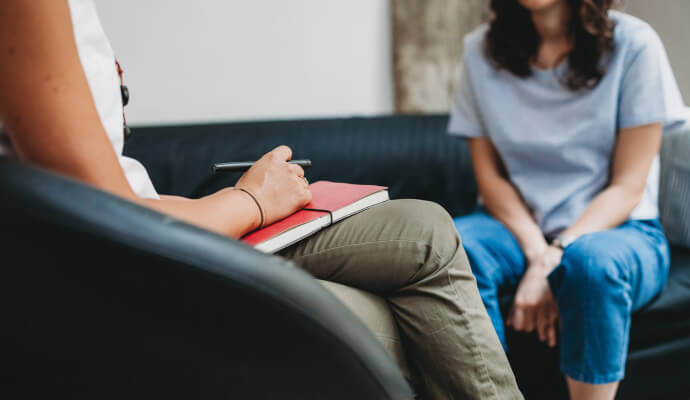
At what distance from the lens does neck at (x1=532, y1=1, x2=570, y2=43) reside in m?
0.95

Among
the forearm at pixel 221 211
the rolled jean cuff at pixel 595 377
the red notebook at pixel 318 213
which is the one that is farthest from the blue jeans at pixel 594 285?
the forearm at pixel 221 211

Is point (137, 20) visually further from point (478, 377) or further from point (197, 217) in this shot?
point (478, 377)

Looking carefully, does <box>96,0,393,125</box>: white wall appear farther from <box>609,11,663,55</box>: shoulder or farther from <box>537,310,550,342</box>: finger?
<box>537,310,550,342</box>: finger

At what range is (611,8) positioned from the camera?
916 millimetres

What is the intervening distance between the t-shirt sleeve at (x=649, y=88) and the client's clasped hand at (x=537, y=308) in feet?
1.03

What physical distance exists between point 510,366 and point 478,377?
50 mm

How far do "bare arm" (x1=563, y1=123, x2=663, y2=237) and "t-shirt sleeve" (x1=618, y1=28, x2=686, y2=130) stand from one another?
2cm

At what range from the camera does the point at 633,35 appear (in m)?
0.90

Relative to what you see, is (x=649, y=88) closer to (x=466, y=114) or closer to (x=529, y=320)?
(x=466, y=114)

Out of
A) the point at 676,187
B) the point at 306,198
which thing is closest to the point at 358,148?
the point at 306,198

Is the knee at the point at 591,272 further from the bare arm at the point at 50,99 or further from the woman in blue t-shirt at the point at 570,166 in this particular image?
Result: the bare arm at the point at 50,99

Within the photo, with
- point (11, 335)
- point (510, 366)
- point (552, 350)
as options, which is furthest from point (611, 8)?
point (11, 335)

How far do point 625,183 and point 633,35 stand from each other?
27 centimetres

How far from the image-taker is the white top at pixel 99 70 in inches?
15.2
